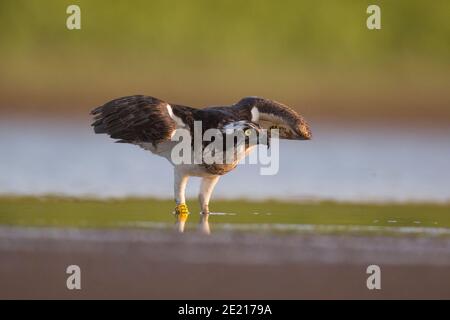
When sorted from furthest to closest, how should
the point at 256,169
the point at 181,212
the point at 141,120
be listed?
the point at 256,169
the point at 181,212
the point at 141,120

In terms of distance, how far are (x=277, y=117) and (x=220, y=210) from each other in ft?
4.79

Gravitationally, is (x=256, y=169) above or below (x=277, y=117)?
below

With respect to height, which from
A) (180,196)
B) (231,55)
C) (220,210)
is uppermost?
(231,55)

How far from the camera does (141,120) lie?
18188 millimetres

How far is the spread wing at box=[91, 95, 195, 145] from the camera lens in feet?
59.2

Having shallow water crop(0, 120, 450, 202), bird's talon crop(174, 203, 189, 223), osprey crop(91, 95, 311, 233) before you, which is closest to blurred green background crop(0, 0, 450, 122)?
shallow water crop(0, 120, 450, 202)

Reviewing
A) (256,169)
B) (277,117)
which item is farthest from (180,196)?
(256,169)

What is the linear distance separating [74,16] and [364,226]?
20990 millimetres

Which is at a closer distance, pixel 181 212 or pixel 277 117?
pixel 181 212

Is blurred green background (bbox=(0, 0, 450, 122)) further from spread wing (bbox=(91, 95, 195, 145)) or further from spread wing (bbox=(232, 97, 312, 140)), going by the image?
spread wing (bbox=(91, 95, 195, 145))

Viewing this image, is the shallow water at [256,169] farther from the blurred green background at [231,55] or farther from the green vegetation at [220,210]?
the blurred green background at [231,55]

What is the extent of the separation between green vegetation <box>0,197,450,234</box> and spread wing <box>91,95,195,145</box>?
1.03 meters

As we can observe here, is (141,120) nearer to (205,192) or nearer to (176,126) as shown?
(176,126)

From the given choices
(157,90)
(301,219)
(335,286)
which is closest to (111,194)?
(301,219)
